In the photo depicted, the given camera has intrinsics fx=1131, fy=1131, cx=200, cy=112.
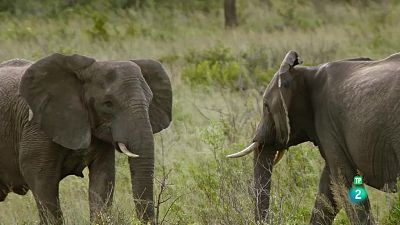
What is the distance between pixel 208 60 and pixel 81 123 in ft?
34.1

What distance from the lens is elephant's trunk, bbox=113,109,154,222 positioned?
24.8ft

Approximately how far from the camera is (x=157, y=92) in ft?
27.5

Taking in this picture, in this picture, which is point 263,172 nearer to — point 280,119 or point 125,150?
point 280,119

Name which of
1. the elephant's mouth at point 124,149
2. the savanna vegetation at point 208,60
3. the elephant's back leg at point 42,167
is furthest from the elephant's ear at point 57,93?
the savanna vegetation at point 208,60

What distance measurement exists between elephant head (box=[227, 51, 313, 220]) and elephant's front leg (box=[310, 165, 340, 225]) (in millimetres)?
361

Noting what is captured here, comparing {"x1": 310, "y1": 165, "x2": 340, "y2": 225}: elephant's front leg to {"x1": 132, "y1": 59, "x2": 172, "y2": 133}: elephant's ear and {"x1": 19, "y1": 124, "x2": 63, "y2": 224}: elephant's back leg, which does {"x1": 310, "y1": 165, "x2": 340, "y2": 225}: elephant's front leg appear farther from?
{"x1": 19, "y1": 124, "x2": 63, "y2": 224}: elephant's back leg

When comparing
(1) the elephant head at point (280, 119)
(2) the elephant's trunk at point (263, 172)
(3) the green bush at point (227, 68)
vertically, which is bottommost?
(3) the green bush at point (227, 68)

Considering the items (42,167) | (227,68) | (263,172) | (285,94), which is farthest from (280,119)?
(227,68)

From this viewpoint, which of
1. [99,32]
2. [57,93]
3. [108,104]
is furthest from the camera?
[99,32]

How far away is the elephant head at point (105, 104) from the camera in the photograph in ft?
24.9

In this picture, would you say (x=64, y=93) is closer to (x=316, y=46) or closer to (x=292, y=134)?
(x=292, y=134)

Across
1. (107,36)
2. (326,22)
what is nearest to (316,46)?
(107,36)

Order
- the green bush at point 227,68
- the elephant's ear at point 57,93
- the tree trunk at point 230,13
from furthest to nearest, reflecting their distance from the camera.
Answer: the tree trunk at point 230,13 → the green bush at point 227,68 → the elephant's ear at point 57,93

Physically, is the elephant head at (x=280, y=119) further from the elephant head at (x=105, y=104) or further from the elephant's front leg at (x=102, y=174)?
the elephant's front leg at (x=102, y=174)
